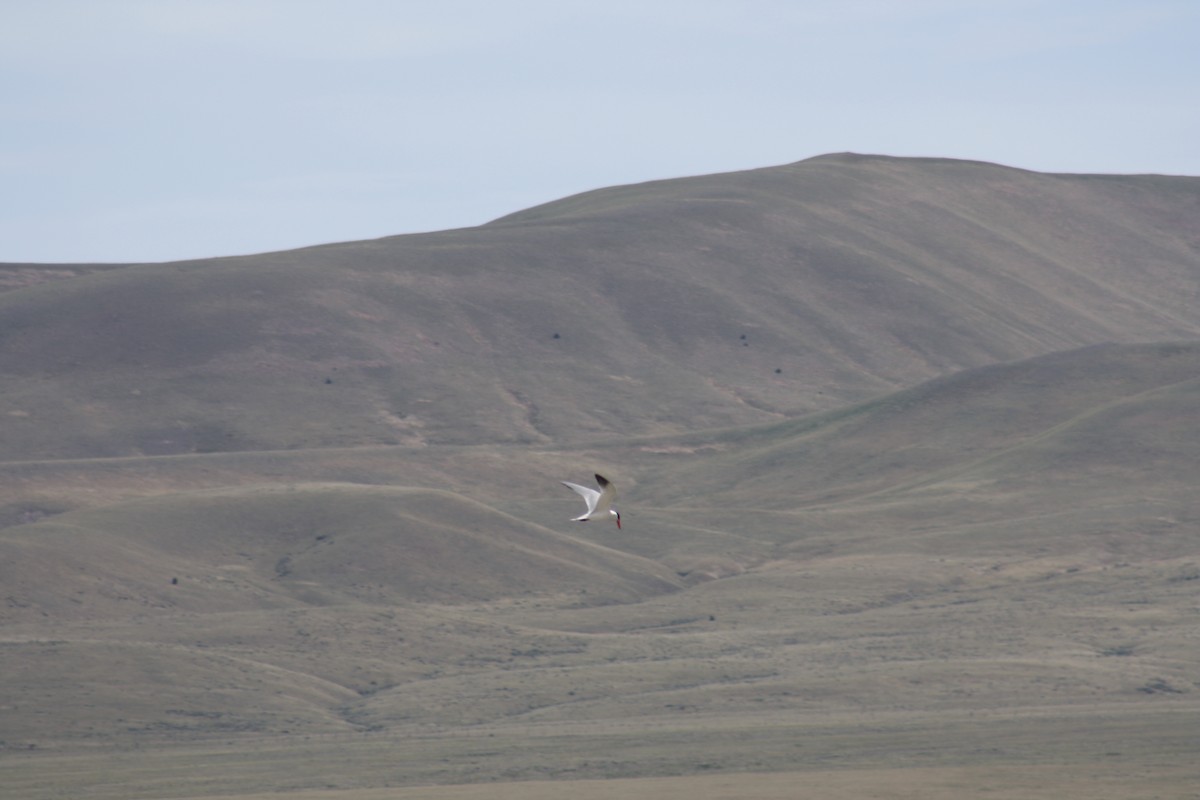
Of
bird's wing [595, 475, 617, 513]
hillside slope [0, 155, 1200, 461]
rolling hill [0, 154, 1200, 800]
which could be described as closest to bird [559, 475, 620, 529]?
bird's wing [595, 475, 617, 513]

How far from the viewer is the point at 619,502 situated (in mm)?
81688

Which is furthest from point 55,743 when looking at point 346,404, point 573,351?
point 573,351

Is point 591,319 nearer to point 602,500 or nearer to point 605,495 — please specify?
point 602,500

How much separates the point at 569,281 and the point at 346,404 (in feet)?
91.0

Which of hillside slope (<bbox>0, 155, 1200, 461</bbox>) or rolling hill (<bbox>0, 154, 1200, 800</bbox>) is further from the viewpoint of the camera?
hillside slope (<bbox>0, 155, 1200, 461</bbox>)

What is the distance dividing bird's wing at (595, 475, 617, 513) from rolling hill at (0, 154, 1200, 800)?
16.5 meters

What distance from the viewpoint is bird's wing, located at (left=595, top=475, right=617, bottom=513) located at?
2019cm

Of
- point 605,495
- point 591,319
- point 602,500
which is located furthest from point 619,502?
point 605,495

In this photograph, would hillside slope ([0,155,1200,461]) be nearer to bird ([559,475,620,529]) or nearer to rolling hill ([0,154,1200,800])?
rolling hill ([0,154,1200,800])

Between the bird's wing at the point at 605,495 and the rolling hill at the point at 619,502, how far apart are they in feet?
54.0

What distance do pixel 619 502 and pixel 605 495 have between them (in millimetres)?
61222

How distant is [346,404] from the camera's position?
343 feet

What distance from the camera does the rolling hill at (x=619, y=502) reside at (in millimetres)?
44375

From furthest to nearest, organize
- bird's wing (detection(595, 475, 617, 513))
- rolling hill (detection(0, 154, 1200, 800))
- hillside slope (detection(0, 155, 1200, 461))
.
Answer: hillside slope (detection(0, 155, 1200, 461)) → rolling hill (detection(0, 154, 1200, 800)) → bird's wing (detection(595, 475, 617, 513))
